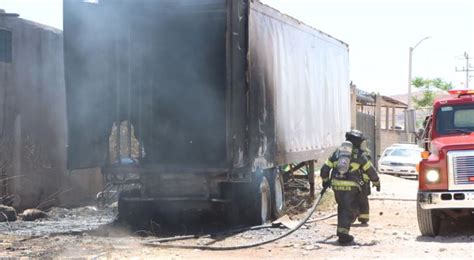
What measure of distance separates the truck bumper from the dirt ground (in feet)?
1.56

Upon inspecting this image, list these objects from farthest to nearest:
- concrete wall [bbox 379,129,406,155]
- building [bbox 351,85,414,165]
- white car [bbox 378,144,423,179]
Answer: concrete wall [bbox 379,129,406,155] → building [bbox 351,85,414,165] → white car [bbox 378,144,423,179]

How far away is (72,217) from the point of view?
512 inches

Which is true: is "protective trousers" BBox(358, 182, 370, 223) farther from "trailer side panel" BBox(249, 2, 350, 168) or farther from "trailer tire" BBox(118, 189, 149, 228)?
"trailer tire" BBox(118, 189, 149, 228)

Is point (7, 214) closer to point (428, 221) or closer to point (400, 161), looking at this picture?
point (428, 221)

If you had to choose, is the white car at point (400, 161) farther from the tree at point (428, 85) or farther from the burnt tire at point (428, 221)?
the tree at point (428, 85)

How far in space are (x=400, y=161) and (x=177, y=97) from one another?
59.1 ft

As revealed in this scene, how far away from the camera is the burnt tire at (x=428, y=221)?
10.3 m

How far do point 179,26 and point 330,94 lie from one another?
6.15 m

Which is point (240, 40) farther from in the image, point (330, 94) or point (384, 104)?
point (384, 104)

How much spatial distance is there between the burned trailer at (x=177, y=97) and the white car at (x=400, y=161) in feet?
55.7

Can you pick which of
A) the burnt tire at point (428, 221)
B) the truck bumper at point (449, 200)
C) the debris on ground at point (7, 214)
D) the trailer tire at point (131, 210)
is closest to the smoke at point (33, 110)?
the debris on ground at point (7, 214)

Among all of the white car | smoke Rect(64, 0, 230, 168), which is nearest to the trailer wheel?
smoke Rect(64, 0, 230, 168)

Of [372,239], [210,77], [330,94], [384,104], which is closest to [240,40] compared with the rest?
[210,77]

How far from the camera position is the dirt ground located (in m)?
9.02
